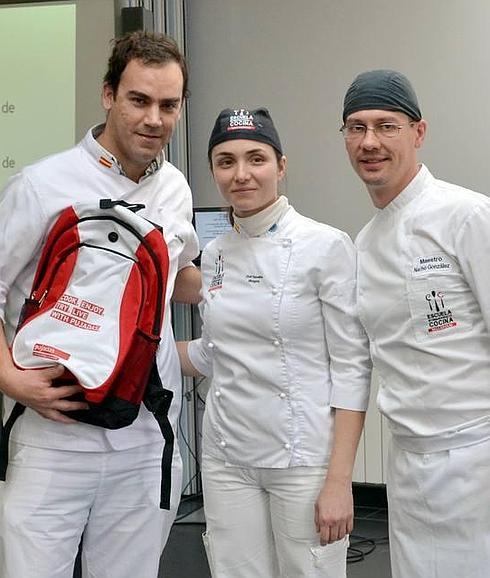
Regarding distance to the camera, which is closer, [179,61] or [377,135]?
[377,135]

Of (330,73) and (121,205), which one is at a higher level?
(330,73)

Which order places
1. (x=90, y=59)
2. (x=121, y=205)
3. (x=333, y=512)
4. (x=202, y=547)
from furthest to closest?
(x=202, y=547), (x=90, y=59), (x=121, y=205), (x=333, y=512)

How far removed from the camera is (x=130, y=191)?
1.88 meters

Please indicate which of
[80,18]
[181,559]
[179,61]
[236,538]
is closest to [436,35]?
[80,18]

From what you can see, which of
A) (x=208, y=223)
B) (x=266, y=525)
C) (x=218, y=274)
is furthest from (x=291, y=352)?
(x=208, y=223)

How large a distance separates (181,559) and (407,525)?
1.86 metres

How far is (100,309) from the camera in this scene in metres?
1.75

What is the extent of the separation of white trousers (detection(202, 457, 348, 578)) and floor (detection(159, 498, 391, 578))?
147 centimetres


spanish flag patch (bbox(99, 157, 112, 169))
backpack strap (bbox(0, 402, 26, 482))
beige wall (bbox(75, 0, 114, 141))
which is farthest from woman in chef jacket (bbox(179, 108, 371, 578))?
beige wall (bbox(75, 0, 114, 141))

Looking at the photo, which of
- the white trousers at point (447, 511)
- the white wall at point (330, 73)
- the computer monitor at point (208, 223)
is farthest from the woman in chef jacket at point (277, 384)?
the white wall at point (330, 73)

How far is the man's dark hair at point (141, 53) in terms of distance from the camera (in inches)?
71.6

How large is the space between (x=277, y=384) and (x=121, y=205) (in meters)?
0.50

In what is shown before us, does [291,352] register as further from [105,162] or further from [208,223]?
[208,223]

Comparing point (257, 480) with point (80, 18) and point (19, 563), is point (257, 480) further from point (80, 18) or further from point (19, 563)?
point (80, 18)
